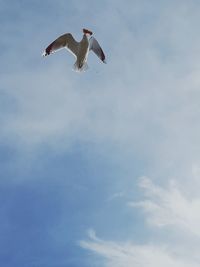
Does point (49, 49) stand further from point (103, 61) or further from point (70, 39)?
point (103, 61)

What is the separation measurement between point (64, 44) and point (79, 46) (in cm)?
149

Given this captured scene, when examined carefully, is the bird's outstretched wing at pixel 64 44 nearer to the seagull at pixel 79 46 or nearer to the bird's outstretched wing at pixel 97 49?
the seagull at pixel 79 46

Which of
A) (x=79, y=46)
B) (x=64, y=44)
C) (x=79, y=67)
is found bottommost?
(x=79, y=67)

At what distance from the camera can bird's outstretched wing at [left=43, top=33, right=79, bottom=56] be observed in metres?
27.0

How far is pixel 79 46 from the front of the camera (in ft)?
87.8

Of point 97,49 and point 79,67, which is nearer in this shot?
point 79,67

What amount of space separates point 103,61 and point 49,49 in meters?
3.42

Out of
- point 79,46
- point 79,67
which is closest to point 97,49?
point 79,46

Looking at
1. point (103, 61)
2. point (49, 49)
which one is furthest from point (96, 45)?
point (49, 49)

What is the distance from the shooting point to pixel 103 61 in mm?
27547

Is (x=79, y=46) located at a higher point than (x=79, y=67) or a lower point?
higher

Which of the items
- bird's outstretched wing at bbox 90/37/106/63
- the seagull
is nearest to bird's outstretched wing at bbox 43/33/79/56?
the seagull

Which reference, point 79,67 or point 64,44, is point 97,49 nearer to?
point 64,44

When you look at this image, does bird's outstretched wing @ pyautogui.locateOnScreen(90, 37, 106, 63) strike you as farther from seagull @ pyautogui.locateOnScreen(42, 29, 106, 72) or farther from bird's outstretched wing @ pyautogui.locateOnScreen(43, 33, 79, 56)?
bird's outstretched wing @ pyautogui.locateOnScreen(43, 33, 79, 56)
